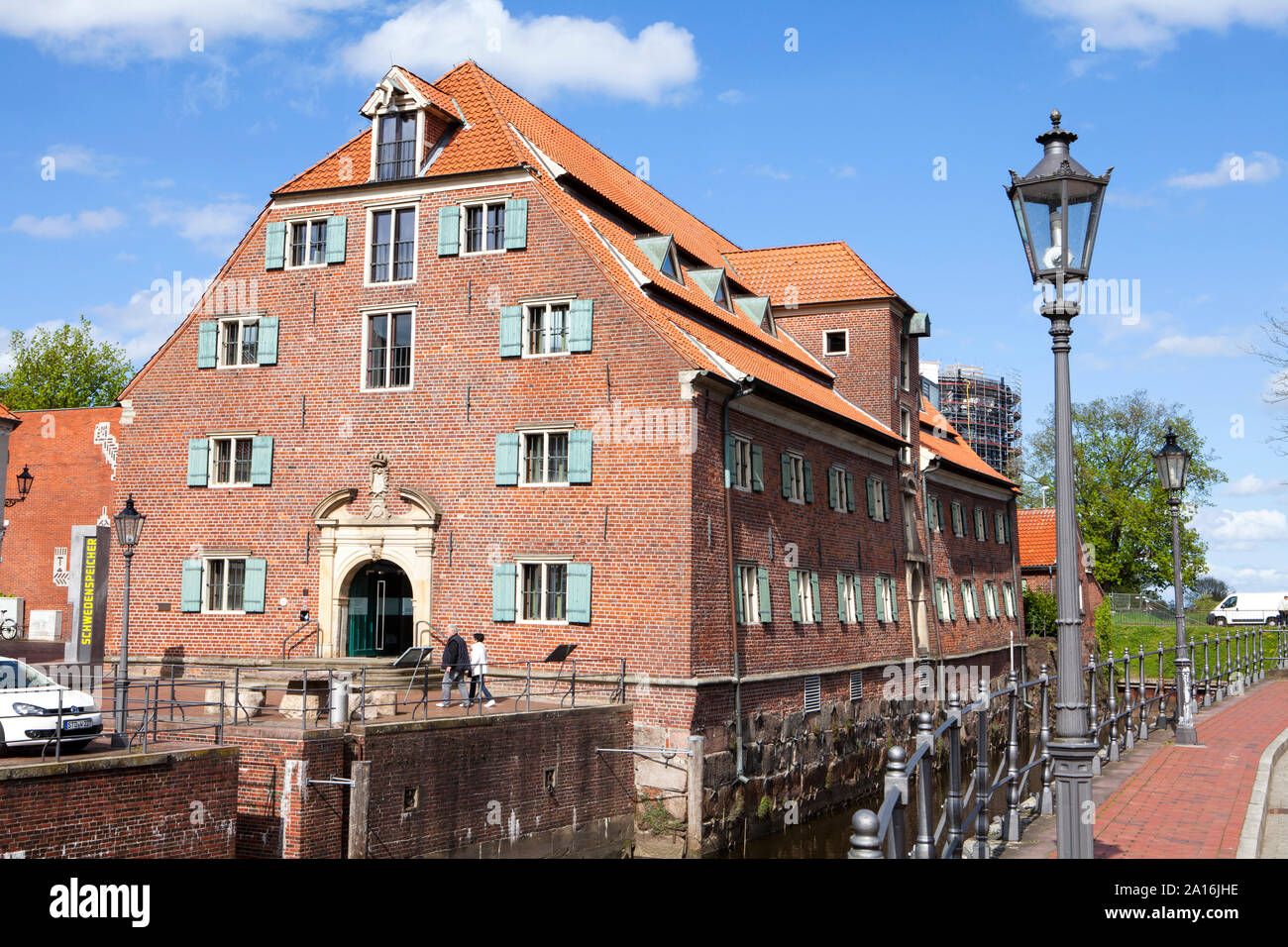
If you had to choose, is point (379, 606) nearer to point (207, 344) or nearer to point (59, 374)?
point (207, 344)

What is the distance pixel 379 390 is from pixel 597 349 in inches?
189

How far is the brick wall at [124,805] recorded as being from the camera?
12.1 meters

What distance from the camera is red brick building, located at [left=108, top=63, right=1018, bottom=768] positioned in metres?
21.9

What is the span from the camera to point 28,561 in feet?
125

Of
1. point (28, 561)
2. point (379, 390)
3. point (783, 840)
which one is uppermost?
point (379, 390)

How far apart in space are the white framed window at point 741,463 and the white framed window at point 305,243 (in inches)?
370

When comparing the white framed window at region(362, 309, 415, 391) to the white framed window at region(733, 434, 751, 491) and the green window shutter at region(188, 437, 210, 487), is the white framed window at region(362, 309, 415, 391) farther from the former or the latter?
the white framed window at region(733, 434, 751, 491)

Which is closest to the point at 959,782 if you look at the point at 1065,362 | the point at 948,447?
the point at 1065,362

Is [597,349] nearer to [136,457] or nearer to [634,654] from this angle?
[634,654]

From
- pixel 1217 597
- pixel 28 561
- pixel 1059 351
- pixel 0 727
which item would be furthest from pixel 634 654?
pixel 1217 597

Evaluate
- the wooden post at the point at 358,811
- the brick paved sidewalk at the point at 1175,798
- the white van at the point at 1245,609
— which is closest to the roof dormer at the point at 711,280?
the brick paved sidewalk at the point at 1175,798

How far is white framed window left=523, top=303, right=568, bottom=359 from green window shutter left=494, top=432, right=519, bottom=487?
1.62 metres

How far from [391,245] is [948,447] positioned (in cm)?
2298

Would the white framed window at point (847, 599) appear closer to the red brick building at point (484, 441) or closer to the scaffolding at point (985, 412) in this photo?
the red brick building at point (484, 441)
